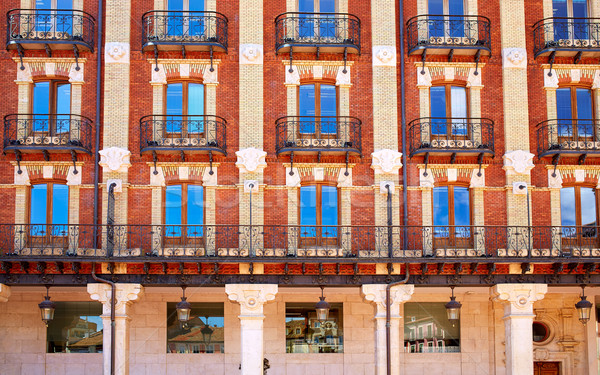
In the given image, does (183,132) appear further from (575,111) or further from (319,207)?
(575,111)

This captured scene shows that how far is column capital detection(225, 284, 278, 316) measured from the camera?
83.0 feet

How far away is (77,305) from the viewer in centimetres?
2839

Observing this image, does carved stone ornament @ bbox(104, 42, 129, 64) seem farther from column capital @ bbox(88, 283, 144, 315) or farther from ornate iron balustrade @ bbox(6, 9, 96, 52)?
column capital @ bbox(88, 283, 144, 315)

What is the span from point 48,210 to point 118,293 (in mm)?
3895

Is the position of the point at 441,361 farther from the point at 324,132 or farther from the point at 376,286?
the point at 324,132

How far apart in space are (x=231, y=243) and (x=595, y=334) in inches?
495

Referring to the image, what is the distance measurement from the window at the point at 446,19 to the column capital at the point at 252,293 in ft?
32.2

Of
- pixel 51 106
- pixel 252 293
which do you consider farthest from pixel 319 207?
pixel 51 106

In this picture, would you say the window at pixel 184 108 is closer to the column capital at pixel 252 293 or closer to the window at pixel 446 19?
the column capital at pixel 252 293

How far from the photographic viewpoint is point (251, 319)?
25.2 metres

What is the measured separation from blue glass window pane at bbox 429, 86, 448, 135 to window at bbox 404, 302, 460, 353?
228 inches

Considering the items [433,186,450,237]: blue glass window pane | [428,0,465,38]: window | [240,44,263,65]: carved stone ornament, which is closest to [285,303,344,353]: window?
[433,186,450,237]: blue glass window pane

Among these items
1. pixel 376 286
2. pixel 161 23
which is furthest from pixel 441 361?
pixel 161 23

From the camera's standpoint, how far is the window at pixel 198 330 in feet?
92.9
